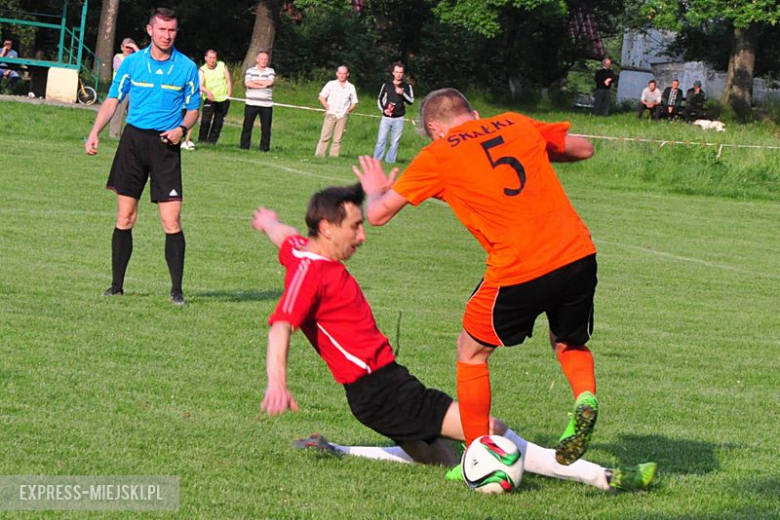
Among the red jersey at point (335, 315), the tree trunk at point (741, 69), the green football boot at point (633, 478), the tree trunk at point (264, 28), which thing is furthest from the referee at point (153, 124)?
the tree trunk at point (741, 69)

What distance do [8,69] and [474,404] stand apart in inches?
1375

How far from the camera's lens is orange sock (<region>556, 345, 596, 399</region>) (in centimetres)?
566

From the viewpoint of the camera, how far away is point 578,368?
5.76m

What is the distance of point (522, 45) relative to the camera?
173 ft

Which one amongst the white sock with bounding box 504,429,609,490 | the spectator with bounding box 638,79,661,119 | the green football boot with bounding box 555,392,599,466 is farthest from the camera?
the spectator with bounding box 638,79,661,119

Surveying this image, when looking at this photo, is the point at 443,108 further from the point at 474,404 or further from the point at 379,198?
the point at 474,404

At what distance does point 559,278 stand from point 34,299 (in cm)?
602

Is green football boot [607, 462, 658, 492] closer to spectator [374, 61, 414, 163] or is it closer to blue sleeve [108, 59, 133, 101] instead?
blue sleeve [108, 59, 133, 101]

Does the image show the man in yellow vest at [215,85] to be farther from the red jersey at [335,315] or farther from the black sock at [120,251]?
the red jersey at [335,315]

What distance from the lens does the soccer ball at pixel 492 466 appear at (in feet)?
17.8

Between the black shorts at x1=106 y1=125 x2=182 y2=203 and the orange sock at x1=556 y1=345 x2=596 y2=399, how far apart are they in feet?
17.8

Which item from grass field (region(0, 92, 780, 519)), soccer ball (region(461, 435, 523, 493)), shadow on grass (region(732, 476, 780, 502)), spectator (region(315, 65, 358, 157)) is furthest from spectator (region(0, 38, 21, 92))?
shadow on grass (region(732, 476, 780, 502))

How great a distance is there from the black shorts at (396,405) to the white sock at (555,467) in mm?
414

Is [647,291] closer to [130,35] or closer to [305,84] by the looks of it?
[305,84]
